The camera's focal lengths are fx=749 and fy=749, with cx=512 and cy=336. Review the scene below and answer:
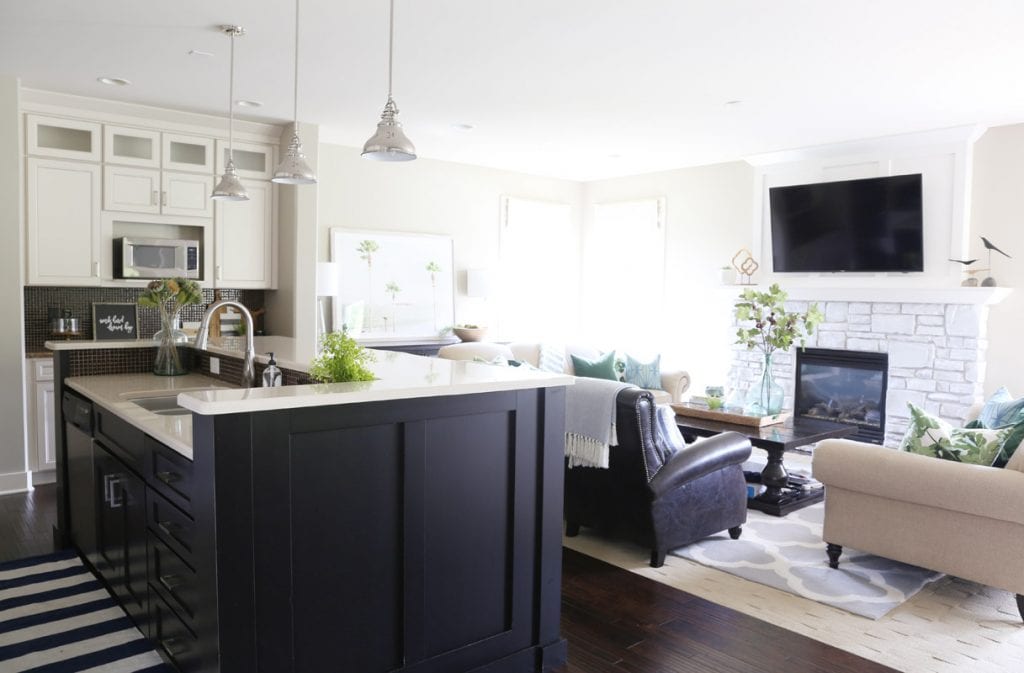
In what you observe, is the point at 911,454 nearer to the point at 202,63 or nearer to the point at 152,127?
the point at 202,63

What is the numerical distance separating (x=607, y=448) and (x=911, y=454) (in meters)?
1.33

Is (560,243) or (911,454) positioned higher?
(560,243)

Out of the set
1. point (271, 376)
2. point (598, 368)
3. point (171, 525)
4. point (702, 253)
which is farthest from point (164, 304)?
point (702, 253)

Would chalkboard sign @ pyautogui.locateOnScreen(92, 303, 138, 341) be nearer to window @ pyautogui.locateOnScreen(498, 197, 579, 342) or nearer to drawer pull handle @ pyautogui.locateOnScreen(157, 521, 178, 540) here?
window @ pyautogui.locateOnScreen(498, 197, 579, 342)

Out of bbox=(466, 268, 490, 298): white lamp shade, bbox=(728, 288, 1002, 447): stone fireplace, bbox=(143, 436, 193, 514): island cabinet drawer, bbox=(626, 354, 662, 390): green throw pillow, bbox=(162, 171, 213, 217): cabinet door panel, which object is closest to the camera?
bbox=(143, 436, 193, 514): island cabinet drawer

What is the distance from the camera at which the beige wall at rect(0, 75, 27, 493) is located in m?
4.75

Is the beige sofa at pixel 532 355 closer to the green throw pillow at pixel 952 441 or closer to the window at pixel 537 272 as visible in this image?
the window at pixel 537 272

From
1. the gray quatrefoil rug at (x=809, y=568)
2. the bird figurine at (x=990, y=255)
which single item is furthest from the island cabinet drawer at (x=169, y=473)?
the bird figurine at (x=990, y=255)

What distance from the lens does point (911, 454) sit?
10.8 ft

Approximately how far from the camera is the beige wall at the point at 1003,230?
5.51 metres

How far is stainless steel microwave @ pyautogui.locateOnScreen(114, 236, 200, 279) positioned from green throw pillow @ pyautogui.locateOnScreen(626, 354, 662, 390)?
3.67 metres

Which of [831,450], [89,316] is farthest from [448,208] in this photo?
[831,450]

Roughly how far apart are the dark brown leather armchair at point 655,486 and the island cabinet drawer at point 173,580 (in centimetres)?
197

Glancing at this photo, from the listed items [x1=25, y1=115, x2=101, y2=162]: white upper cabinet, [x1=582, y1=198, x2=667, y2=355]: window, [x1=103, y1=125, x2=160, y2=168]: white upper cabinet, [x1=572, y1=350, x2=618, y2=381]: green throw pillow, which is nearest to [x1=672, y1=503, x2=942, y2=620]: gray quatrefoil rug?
Answer: [x1=572, y1=350, x2=618, y2=381]: green throw pillow
